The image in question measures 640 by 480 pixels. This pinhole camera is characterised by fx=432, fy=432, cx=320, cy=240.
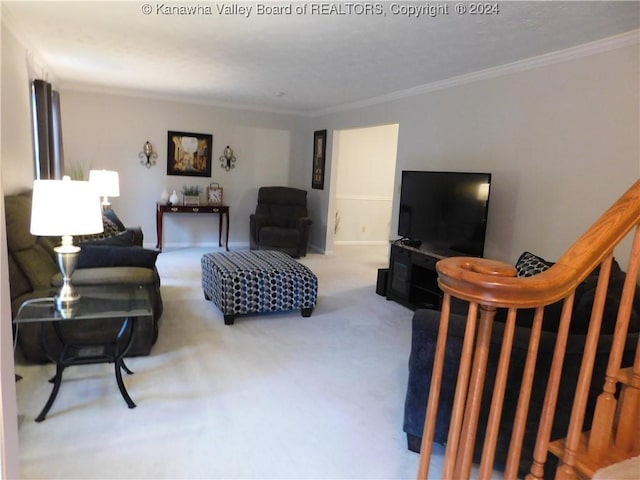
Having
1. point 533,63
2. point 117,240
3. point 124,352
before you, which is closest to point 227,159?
point 117,240

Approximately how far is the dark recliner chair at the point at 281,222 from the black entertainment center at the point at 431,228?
2.01 meters

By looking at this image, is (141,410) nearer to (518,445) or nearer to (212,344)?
(212,344)

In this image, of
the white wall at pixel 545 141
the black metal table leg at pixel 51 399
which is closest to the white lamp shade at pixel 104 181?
the black metal table leg at pixel 51 399

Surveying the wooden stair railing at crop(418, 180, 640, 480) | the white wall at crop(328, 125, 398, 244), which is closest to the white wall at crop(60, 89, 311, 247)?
the white wall at crop(328, 125, 398, 244)

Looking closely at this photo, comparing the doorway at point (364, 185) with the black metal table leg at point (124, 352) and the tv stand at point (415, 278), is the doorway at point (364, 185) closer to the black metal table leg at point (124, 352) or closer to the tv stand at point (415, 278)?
the tv stand at point (415, 278)

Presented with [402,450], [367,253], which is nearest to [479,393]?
[402,450]

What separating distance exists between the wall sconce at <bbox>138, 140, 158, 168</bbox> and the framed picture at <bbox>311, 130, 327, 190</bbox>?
2449 mm

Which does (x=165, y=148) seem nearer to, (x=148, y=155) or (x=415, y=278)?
(x=148, y=155)

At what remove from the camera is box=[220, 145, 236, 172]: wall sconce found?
681 cm

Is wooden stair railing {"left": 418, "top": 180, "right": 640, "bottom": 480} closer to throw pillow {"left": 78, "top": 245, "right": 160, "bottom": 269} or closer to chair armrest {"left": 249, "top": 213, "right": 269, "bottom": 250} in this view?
throw pillow {"left": 78, "top": 245, "right": 160, "bottom": 269}

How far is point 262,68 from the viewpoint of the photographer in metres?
4.16

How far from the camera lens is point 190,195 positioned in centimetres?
654

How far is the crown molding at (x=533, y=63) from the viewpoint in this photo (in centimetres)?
284

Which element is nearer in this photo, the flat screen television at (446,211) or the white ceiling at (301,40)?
the white ceiling at (301,40)
